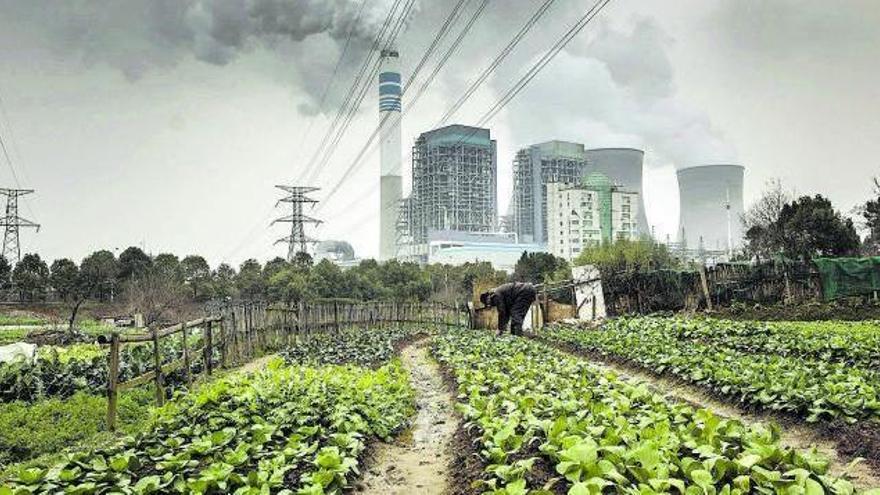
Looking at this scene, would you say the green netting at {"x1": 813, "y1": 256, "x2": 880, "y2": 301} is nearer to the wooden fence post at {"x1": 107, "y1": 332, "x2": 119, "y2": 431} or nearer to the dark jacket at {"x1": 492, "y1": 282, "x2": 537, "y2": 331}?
the dark jacket at {"x1": 492, "y1": 282, "x2": 537, "y2": 331}

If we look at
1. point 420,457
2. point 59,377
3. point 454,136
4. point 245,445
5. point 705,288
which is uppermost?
point 454,136

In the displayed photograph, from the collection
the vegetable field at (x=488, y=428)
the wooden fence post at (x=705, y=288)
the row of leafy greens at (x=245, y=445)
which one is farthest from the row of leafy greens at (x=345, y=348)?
the wooden fence post at (x=705, y=288)

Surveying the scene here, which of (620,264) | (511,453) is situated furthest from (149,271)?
(511,453)

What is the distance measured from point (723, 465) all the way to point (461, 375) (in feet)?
23.3

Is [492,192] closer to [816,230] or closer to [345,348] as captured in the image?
[816,230]

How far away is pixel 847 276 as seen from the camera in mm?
25453

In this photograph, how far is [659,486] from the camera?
418cm

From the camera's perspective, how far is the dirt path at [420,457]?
6531 mm

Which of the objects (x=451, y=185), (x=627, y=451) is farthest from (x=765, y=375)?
(x=451, y=185)

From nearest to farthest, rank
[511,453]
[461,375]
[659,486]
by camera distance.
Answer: [659,486]
[511,453]
[461,375]

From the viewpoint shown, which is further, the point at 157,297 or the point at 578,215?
the point at 578,215

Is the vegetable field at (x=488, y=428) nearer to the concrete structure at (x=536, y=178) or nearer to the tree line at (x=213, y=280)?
the tree line at (x=213, y=280)

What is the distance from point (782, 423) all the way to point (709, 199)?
159m

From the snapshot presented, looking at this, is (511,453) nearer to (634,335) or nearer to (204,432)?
(204,432)
